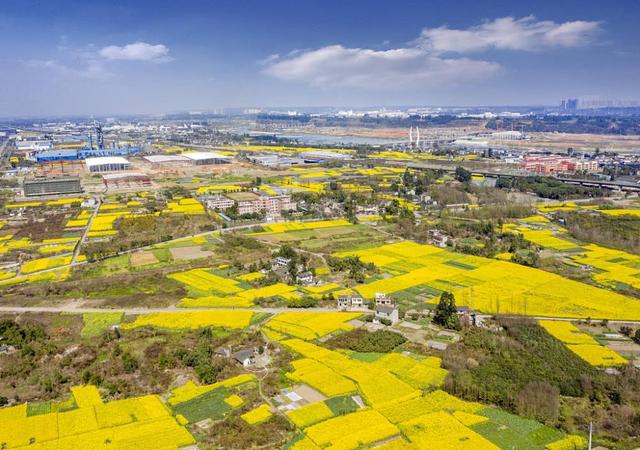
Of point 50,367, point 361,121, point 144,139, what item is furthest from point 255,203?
point 361,121

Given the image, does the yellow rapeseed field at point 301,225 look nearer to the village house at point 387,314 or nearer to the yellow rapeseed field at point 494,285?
the yellow rapeseed field at point 494,285

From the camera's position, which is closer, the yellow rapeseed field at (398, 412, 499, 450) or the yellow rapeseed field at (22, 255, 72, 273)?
the yellow rapeseed field at (398, 412, 499, 450)

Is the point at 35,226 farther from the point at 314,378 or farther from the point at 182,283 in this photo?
the point at 314,378

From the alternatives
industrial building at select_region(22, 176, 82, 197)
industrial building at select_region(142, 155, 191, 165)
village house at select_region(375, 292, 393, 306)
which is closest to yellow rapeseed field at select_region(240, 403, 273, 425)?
village house at select_region(375, 292, 393, 306)

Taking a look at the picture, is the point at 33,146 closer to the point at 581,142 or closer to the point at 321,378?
the point at 321,378

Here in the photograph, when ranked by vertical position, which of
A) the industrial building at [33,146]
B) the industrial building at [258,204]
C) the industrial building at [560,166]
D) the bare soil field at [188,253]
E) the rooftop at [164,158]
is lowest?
the bare soil field at [188,253]

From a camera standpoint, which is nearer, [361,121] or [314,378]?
[314,378]

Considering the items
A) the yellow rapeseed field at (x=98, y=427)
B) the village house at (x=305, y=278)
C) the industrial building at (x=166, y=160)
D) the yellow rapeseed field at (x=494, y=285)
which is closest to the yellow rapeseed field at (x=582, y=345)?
the yellow rapeseed field at (x=494, y=285)

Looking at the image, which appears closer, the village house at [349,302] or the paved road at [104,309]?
the paved road at [104,309]

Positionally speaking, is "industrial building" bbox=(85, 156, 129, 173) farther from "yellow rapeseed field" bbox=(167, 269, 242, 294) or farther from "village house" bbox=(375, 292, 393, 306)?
"village house" bbox=(375, 292, 393, 306)
